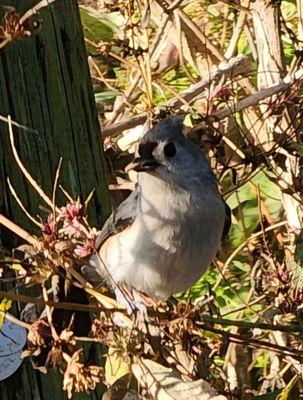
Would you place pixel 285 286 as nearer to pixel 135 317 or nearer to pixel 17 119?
pixel 135 317

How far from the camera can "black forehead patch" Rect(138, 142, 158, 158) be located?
8.50 ft

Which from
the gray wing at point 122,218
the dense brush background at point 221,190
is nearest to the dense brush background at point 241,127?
the dense brush background at point 221,190

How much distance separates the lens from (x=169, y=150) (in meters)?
2.71

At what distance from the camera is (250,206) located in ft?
12.9

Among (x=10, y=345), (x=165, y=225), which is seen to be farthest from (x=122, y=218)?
(x=10, y=345)

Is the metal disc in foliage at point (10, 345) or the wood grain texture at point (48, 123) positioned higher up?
the wood grain texture at point (48, 123)

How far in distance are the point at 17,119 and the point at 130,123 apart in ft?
2.70

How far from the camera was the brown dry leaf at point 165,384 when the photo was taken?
75.4 inches

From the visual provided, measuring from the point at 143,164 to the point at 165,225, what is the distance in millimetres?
188

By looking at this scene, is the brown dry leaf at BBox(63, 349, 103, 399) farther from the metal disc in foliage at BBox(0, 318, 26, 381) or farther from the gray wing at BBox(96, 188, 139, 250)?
the gray wing at BBox(96, 188, 139, 250)

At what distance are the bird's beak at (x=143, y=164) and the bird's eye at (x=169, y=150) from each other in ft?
0.13

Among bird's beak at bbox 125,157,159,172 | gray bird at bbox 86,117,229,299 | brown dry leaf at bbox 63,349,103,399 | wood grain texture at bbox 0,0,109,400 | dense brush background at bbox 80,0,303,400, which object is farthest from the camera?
dense brush background at bbox 80,0,303,400

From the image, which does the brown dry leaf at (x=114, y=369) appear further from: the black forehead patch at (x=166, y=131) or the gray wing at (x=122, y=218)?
the black forehead patch at (x=166, y=131)

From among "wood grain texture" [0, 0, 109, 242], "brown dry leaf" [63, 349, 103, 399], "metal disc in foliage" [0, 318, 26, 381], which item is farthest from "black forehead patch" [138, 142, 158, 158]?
"brown dry leaf" [63, 349, 103, 399]
